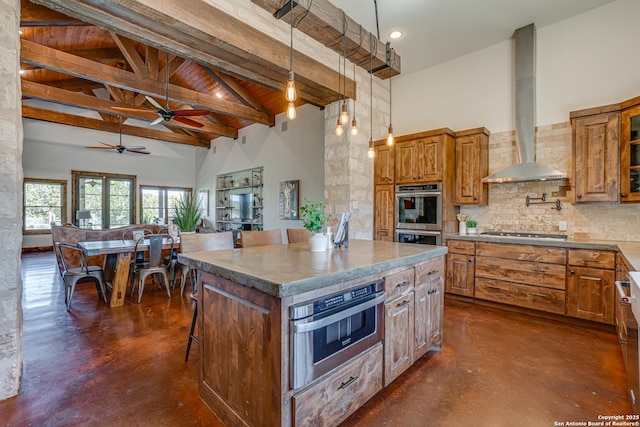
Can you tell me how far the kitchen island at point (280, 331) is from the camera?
1312mm

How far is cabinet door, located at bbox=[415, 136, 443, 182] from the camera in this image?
156 inches

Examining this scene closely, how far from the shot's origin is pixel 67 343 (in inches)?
105

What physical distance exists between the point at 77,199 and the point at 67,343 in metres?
7.90

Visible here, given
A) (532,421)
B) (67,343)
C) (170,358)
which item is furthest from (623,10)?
(67,343)

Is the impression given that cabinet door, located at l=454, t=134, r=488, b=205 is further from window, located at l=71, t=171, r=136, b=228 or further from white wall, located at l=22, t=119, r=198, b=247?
window, located at l=71, t=171, r=136, b=228

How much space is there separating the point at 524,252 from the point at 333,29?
10.6 feet

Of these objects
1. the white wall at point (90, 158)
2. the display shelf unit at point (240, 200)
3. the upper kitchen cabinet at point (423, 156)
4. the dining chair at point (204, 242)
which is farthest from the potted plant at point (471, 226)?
the white wall at point (90, 158)

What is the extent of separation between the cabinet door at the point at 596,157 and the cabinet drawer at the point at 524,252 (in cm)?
66

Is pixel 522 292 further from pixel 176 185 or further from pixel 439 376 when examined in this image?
pixel 176 185

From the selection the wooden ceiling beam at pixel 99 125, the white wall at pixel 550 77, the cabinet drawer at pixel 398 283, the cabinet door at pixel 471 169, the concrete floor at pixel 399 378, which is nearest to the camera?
the concrete floor at pixel 399 378

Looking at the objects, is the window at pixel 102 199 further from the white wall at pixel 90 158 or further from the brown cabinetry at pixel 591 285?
the brown cabinetry at pixel 591 285

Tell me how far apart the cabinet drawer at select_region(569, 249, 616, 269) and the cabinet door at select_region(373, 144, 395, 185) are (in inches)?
90.9

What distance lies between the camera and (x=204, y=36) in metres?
2.74

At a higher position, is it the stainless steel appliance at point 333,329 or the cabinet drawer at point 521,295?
the stainless steel appliance at point 333,329
